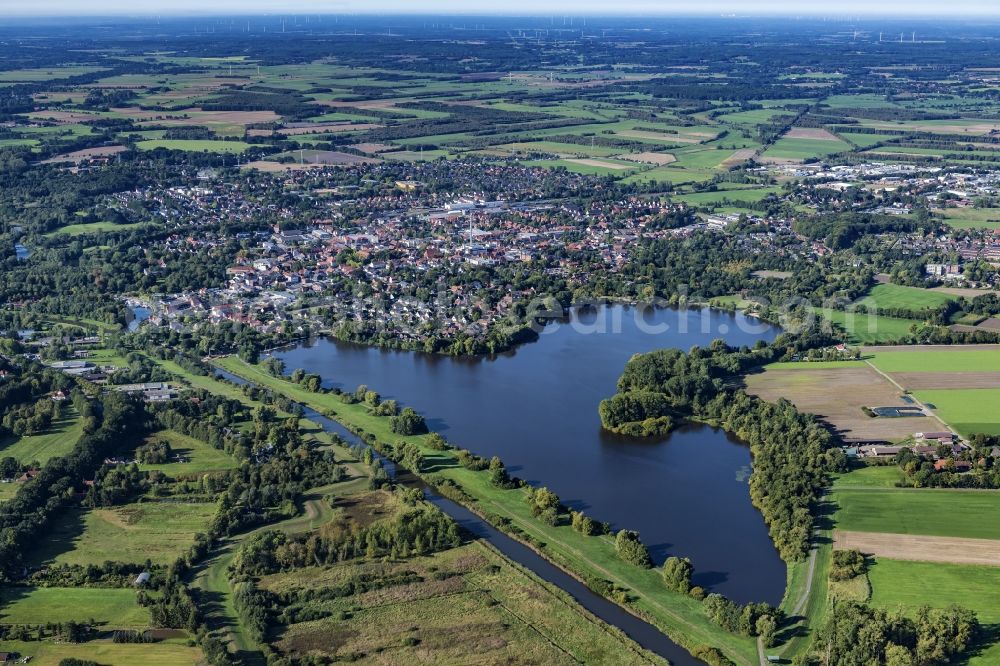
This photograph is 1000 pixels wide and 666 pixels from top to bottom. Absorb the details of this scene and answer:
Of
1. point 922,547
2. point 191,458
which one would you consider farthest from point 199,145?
point 922,547

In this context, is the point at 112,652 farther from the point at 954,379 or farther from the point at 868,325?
the point at 868,325

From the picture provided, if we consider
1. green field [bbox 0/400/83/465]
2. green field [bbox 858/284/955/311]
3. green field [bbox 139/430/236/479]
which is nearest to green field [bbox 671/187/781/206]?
green field [bbox 858/284/955/311]

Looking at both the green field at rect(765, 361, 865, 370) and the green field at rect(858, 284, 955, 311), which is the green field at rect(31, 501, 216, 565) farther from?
the green field at rect(858, 284, 955, 311)

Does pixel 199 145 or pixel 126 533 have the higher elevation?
pixel 199 145

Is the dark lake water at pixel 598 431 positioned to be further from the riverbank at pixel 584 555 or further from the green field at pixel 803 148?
the green field at pixel 803 148

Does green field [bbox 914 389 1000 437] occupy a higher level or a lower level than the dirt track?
higher

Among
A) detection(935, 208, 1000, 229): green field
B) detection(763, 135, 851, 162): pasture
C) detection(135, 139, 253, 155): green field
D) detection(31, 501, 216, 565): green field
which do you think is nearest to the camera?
detection(31, 501, 216, 565): green field
